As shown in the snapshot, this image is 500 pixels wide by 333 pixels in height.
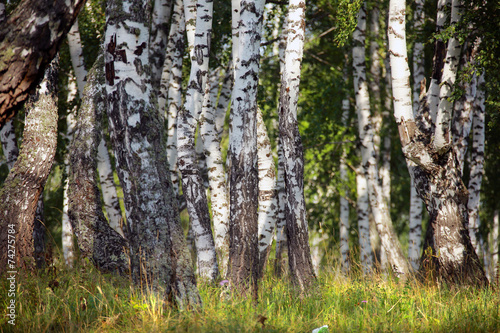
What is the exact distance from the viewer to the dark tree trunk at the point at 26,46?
111 inches

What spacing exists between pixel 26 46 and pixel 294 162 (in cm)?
327

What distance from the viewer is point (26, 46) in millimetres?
2857

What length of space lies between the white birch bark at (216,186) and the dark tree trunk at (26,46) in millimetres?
3728

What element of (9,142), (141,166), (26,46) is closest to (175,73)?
(9,142)

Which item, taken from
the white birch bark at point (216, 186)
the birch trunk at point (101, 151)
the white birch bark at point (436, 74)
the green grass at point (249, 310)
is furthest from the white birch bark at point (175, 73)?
the white birch bark at point (436, 74)

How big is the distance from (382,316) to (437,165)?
2.53 metres

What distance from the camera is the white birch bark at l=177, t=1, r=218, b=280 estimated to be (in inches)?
226

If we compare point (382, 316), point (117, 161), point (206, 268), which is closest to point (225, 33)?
point (206, 268)

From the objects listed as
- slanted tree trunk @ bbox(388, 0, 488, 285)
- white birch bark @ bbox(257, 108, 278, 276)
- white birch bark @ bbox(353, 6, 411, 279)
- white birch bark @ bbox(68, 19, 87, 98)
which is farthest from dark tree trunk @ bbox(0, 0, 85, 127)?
white birch bark @ bbox(353, 6, 411, 279)

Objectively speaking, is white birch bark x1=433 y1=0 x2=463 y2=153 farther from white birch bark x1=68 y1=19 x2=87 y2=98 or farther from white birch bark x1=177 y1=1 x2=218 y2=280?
white birch bark x1=68 y1=19 x2=87 y2=98

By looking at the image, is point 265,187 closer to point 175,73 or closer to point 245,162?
point 245,162

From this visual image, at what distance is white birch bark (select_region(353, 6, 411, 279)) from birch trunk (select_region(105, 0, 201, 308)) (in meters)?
6.04

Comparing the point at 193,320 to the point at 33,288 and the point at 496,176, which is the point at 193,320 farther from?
the point at 496,176

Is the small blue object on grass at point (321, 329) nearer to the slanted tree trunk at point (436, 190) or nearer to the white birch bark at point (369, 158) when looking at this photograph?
the slanted tree trunk at point (436, 190)
